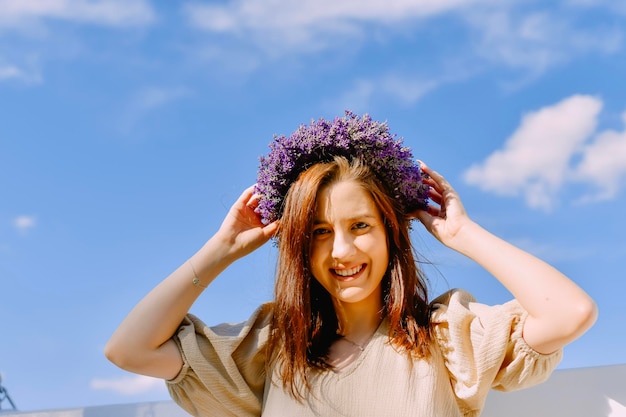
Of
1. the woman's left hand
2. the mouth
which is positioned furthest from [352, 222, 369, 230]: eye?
the woman's left hand

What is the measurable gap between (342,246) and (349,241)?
3 centimetres

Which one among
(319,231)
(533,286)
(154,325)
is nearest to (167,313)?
(154,325)

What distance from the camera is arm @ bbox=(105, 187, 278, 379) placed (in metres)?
2.14

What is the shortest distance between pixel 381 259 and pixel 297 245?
245 mm

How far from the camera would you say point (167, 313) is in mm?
2162

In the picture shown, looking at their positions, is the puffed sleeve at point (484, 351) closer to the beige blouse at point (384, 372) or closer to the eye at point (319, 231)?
the beige blouse at point (384, 372)

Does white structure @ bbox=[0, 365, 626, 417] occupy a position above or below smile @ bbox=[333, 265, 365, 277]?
below

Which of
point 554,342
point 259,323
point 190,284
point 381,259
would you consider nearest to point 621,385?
point 554,342

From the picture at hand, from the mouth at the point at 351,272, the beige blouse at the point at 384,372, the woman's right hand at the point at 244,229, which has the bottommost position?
the beige blouse at the point at 384,372

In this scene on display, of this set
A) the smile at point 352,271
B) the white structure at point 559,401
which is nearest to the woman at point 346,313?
the smile at point 352,271

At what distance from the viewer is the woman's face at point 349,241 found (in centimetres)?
208

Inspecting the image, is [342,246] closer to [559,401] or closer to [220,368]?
[220,368]

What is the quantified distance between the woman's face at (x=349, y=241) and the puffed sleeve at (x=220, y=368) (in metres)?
0.29

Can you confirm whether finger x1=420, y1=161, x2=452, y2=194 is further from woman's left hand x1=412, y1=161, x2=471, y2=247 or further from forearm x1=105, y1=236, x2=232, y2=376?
forearm x1=105, y1=236, x2=232, y2=376
